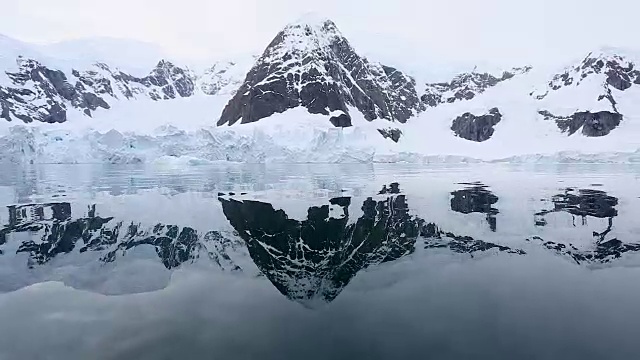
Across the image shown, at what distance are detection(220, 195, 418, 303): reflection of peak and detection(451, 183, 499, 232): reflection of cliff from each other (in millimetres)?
1561

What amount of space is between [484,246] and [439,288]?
2.52 m

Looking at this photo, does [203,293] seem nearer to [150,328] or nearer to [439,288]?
[150,328]

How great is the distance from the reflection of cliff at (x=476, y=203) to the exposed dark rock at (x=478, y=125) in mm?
79033

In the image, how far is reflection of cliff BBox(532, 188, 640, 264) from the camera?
280 inches

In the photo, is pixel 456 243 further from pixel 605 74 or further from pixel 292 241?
pixel 605 74

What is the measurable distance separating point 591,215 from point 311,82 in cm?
7215

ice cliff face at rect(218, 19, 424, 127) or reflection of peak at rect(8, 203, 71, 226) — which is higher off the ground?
ice cliff face at rect(218, 19, 424, 127)

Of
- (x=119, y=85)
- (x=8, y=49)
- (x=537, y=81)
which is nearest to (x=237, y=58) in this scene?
(x=119, y=85)

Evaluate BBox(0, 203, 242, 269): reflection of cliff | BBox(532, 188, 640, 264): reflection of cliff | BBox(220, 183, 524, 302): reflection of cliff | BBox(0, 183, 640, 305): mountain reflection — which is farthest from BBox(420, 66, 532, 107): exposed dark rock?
BBox(0, 203, 242, 269): reflection of cliff

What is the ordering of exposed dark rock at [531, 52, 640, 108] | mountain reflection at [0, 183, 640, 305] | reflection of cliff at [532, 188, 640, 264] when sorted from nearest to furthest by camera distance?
mountain reflection at [0, 183, 640, 305] → reflection of cliff at [532, 188, 640, 264] → exposed dark rock at [531, 52, 640, 108]

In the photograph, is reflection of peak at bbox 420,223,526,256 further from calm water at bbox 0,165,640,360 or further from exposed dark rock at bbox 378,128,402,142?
exposed dark rock at bbox 378,128,402,142

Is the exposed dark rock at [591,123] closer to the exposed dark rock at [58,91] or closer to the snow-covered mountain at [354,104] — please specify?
the snow-covered mountain at [354,104]

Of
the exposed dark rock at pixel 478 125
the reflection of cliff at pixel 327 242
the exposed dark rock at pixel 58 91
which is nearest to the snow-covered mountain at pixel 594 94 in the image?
the exposed dark rock at pixel 478 125

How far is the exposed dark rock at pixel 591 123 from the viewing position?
84.6 metres
